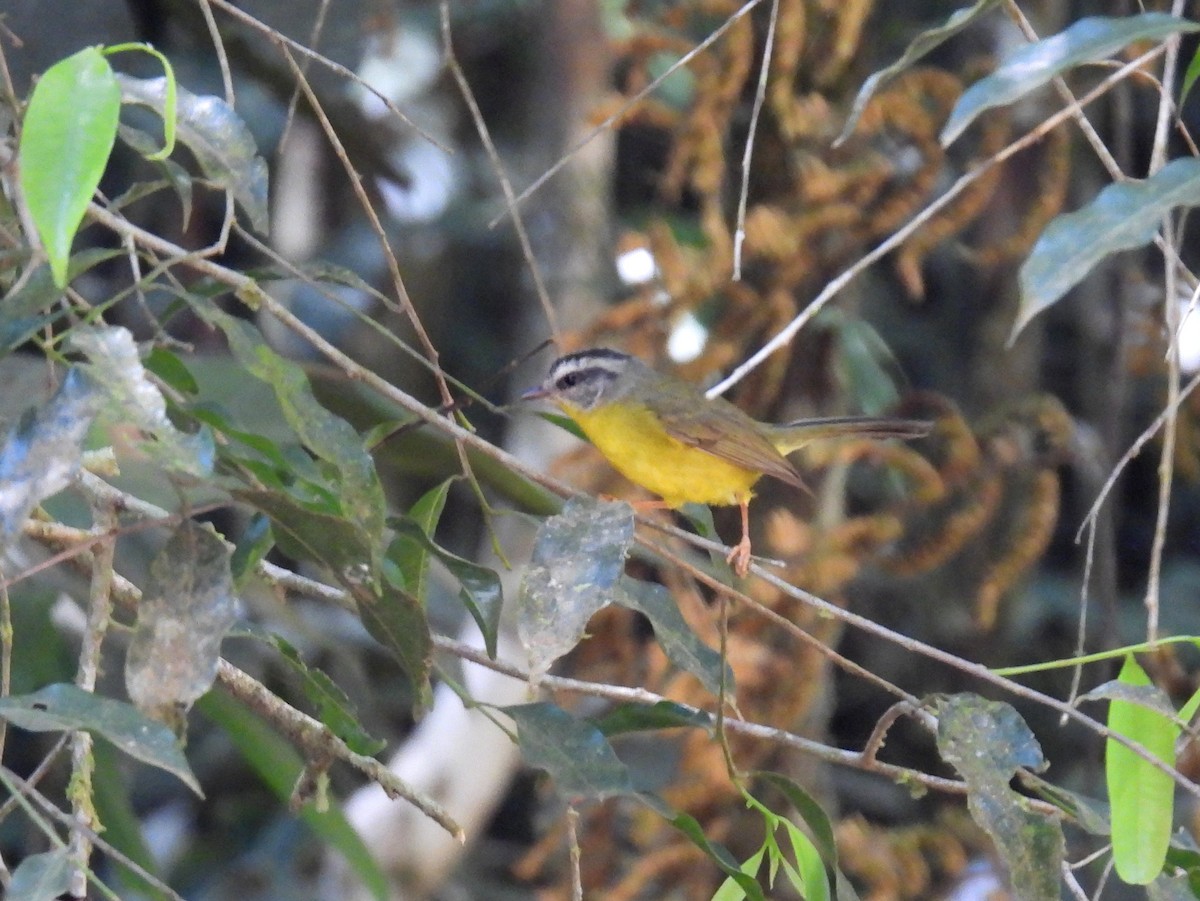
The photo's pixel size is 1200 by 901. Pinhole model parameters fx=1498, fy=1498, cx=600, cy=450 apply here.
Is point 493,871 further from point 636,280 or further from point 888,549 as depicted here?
point 636,280

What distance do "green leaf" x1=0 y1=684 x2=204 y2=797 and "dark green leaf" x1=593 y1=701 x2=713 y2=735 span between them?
19.6 inches

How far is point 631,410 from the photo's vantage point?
2.96m

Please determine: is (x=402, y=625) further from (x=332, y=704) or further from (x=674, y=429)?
(x=674, y=429)

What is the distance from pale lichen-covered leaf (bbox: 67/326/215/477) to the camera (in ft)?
3.50

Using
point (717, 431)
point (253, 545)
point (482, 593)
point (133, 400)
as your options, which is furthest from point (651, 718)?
point (717, 431)

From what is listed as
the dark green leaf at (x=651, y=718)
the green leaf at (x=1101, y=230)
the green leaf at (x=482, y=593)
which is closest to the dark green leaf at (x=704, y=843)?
the dark green leaf at (x=651, y=718)

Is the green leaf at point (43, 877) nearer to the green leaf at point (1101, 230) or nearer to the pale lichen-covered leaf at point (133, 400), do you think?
the pale lichen-covered leaf at point (133, 400)

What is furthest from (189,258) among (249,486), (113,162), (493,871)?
(493,871)

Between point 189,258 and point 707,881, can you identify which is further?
point 707,881

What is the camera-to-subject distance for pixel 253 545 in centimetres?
139

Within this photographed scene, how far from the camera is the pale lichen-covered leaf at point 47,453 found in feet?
3.56

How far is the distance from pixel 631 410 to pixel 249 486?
1687mm

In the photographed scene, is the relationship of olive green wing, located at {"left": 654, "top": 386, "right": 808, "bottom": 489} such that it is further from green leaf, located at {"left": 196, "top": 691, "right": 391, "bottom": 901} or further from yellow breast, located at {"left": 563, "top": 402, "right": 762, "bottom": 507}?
green leaf, located at {"left": 196, "top": 691, "right": 391, "bottom": 901}

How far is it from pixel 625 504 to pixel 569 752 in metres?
0.24
